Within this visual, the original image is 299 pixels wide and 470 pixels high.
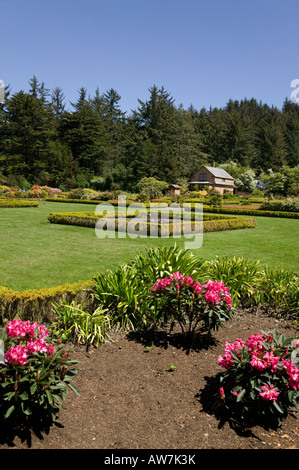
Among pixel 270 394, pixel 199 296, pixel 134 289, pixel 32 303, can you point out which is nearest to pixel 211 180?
pixel 134 289

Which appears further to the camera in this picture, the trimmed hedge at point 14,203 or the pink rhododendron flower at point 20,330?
the trimmed hedge at point 14,203

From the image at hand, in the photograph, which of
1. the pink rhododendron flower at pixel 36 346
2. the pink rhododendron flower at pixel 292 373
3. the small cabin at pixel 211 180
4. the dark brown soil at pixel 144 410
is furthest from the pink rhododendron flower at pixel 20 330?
the small cabin at pixel 211 180

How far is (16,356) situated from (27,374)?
0.59 feet

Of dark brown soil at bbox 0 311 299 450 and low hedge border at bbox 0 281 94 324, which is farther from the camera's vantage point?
low hedge border at bbox 0 281 94 324

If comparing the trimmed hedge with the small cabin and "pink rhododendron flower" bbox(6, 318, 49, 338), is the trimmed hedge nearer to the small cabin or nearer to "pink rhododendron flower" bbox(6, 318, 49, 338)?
"pink rhododendron flower" bbox(6, 318, 49, 338)

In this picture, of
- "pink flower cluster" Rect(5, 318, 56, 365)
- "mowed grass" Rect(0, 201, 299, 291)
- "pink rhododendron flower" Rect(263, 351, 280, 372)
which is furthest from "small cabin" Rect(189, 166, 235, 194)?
"pink flower cluster" Rect(5, 318, 56, 365)

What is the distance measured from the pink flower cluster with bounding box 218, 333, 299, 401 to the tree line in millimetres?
37628

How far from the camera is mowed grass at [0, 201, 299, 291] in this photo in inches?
270

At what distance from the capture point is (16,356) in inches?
93.6

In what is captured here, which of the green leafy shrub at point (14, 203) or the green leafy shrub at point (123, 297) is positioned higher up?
the green leafy shrub at point (14, 203)

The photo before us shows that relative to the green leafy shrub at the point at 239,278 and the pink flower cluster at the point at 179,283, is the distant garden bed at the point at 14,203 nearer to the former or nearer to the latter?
the green leafy shrub at the point at 239,278

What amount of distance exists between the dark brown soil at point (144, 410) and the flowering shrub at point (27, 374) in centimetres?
28

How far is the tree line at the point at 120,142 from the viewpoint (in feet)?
150

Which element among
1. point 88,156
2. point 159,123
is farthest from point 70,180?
point 159,123
